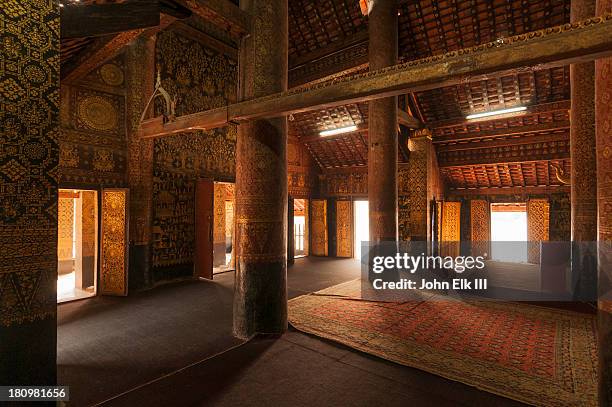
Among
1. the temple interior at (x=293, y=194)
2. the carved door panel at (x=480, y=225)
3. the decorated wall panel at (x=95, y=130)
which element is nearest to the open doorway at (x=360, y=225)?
the temple interior at (x=293, y=194)

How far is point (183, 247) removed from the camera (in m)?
8.23

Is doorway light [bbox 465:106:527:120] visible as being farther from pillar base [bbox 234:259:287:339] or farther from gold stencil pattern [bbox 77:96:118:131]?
gold stencil pattern [bbox 77:96:118:131]

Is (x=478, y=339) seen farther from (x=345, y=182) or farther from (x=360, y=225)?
(x=360, y=225)

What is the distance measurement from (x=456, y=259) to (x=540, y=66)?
9.42 m

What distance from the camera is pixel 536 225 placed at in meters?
11.4

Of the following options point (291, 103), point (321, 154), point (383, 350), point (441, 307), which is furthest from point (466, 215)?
point (291, 103)

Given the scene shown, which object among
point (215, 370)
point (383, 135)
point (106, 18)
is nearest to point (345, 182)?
point (383, 135)

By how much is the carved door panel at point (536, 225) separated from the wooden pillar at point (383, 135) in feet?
21.8

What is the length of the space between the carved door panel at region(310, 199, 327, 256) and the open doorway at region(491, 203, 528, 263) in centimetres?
642

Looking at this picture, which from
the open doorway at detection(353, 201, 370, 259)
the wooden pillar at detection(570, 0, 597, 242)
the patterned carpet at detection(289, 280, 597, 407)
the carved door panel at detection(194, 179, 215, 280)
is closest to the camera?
the patterned carpet at detection(289, 280, 597, 407)

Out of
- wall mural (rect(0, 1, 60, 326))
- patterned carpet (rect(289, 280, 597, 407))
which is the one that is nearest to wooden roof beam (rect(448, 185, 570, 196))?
patterned carpet (rect(289, 280, 597, 407))

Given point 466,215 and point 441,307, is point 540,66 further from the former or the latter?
point 466,215

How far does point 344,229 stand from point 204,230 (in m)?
5.95

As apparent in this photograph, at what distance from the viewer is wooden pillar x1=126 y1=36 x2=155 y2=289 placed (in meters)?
7.24
